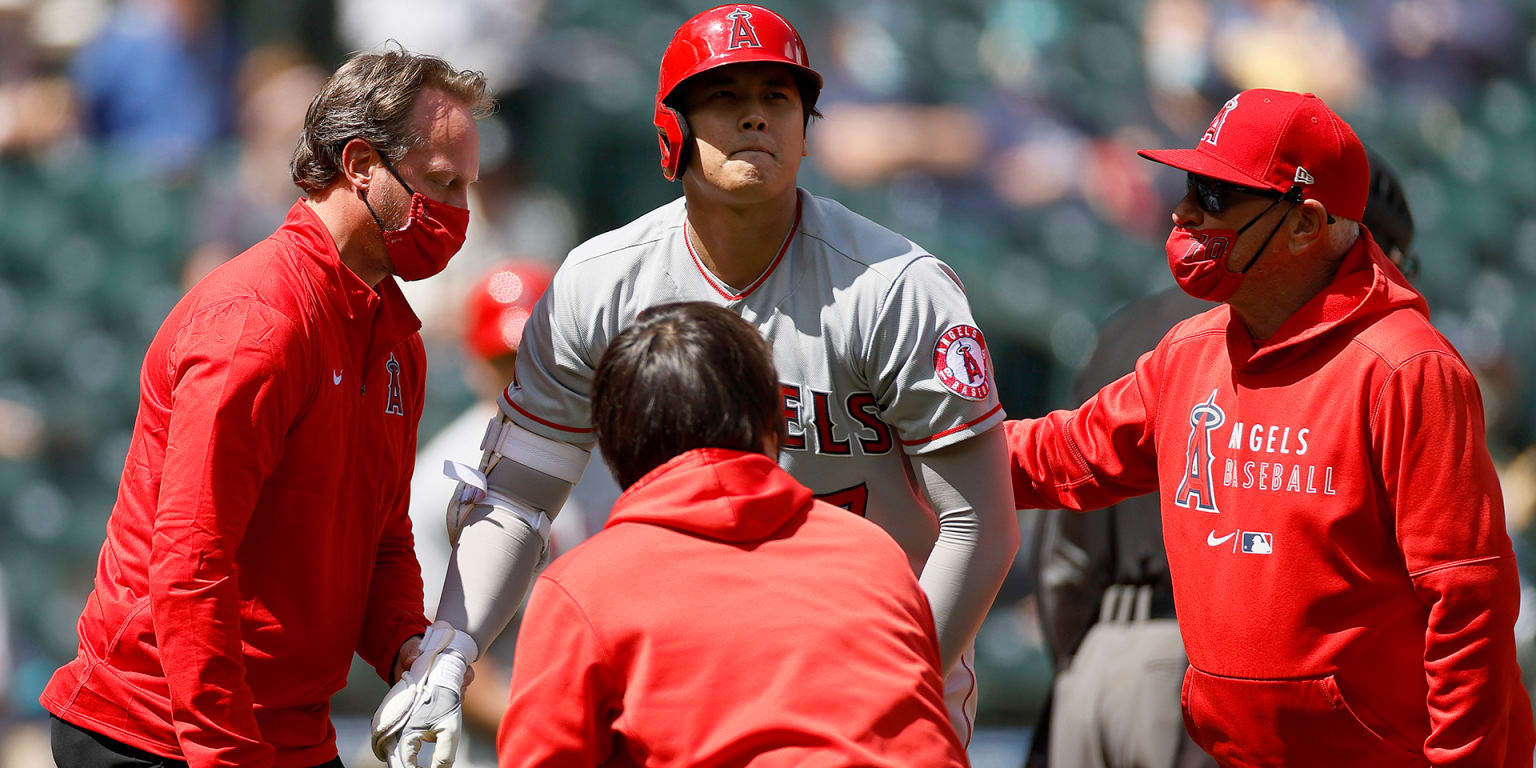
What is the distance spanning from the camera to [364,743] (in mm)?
4680

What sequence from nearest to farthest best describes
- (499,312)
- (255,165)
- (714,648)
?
(714,648) → (499,312) → (255,165)

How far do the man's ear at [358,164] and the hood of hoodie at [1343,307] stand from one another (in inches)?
48.6

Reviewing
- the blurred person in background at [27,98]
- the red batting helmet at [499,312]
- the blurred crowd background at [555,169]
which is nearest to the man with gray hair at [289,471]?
the red batting helmet at [499,312]

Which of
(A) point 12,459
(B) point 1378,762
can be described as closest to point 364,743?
(A) point 12,459

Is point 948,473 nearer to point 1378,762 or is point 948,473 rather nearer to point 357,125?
point 1378,762

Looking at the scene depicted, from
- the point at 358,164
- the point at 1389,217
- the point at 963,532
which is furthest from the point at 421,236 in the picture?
the point at 1389,217

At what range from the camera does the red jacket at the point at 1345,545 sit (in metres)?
1.90

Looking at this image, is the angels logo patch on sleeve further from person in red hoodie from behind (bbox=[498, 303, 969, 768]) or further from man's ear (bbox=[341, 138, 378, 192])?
man's ear (bbox=[341, 138, 378, 192])

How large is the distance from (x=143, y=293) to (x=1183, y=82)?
3926 mm

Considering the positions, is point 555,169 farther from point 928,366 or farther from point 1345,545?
point 1345,545

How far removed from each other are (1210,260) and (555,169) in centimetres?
358

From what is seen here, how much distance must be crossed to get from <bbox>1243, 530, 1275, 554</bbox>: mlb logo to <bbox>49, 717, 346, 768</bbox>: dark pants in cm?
141

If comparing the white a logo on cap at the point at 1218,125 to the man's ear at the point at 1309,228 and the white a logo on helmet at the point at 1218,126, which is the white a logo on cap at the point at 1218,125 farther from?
the man's ear at the point at 1309,228

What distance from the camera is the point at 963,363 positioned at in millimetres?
2162
